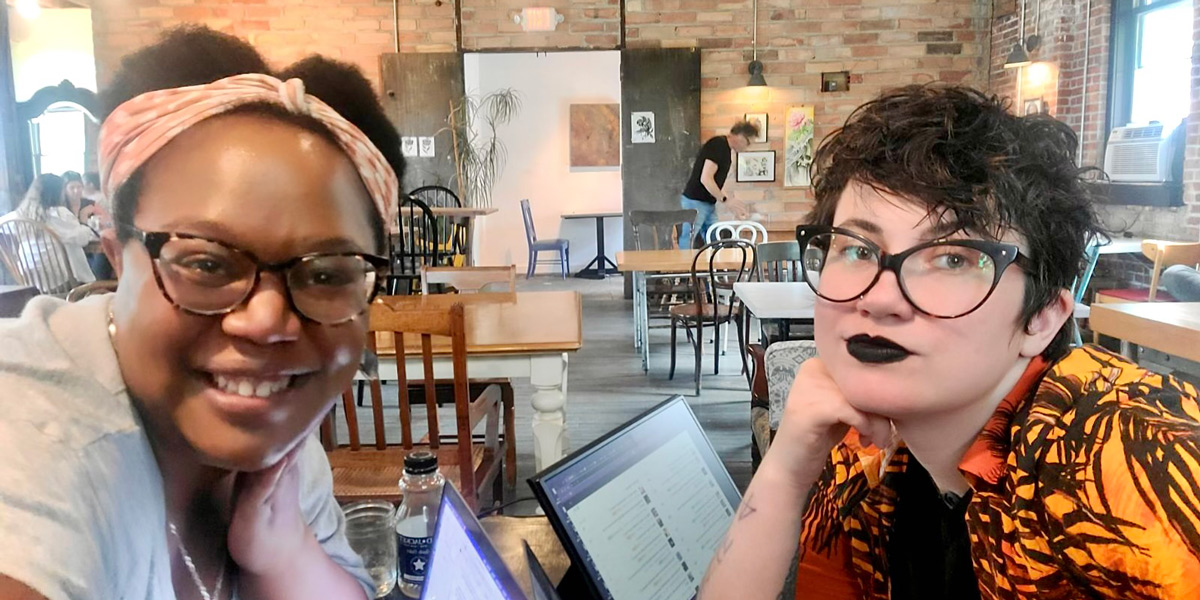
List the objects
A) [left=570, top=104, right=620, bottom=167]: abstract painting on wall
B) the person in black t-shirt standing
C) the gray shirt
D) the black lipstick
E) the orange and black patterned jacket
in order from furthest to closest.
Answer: [left=570, top=104, right=620, bottom=167]: abstract painting on wall, the person in black t-shirt standing, the black lipstick, the orange and black patterned jacket, the gray shirt

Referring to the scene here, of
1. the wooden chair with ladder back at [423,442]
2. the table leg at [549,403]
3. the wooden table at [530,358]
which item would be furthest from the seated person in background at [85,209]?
the table leg at [549,403]

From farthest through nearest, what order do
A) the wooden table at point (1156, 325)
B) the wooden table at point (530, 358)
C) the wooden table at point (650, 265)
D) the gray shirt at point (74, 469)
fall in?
the wooden table at point (650, 265), the wooden table at point (1156, 325), the wooden table at point (530, 358), the gray shirt at point (74, 469)

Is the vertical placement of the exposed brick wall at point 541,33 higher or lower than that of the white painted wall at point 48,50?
higher

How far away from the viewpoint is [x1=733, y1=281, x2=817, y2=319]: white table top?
10.4ft

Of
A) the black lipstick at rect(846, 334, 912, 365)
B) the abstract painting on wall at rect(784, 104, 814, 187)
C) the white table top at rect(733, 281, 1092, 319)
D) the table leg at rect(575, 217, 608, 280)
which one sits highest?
the abstract painting on wall at rect(784, 104, 814, 187)

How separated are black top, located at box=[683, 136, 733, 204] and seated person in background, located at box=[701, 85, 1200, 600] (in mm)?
5422

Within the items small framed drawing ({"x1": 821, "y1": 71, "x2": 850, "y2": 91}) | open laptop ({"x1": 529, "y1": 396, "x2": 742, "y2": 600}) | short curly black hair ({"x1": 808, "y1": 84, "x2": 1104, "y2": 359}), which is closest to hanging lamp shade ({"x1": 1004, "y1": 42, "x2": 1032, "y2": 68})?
small framed drawing ({"x1": 821, "y1": 71, "x2": 850, "y2": 91})

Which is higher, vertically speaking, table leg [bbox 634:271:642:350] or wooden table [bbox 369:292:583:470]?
wooden table [bbox 369:292:583:470]

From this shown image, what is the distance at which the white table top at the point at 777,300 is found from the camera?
318cm

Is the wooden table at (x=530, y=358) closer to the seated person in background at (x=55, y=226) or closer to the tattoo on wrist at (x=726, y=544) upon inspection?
the tattoo on wrist at (x=726, y=544)

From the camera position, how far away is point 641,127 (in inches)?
267

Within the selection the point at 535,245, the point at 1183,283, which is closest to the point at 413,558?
the point at 1183,283

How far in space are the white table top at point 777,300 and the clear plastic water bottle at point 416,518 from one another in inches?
86.5

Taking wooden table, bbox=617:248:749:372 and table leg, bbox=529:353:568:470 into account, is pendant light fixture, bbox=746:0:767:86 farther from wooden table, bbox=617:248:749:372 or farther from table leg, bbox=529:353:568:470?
table leg, bbox=529:353:568:470
